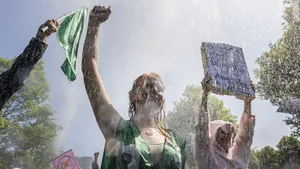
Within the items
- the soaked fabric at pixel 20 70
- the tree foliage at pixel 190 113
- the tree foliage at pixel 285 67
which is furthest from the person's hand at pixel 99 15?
the tree foliage at pixel 190 113

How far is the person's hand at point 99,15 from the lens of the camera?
102 inches

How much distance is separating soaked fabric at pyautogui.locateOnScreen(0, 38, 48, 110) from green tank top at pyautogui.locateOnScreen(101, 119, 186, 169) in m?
0.83

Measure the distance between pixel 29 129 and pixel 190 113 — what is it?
43.5 feet

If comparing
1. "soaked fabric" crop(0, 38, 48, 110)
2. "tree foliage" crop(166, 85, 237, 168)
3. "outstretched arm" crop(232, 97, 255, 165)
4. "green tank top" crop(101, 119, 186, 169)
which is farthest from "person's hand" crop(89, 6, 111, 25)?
"tree foliage" crop(166, 85, 237, 168)

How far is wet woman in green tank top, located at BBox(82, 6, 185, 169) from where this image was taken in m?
2.09

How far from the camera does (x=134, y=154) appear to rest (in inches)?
80.6

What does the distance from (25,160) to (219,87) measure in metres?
21.8

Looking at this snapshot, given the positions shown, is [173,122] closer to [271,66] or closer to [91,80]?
[271,66]

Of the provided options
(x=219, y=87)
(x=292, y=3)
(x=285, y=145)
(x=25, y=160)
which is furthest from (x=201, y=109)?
(x=285, y=145)

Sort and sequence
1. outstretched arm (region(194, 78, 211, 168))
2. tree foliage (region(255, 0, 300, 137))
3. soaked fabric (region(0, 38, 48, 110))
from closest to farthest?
soaked fabric (region(0, 38, 48, 110)) < outstretched arm (region(194, 78, 211, 168)) < tree foliage (region(255, 0, 300, 137))

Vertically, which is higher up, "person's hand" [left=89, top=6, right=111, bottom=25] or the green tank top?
"person's hand" [left=89, top=6, right=111, bottom=25]

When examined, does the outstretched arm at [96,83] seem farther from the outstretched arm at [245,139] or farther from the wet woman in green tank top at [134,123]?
the outstretched arm at [245,139]

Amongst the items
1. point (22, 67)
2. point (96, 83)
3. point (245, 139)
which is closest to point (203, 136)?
point (245, 139)

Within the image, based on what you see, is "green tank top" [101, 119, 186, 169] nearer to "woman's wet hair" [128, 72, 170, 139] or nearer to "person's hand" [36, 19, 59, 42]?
"woman's wet hair" [128, 72, 170, 139]
